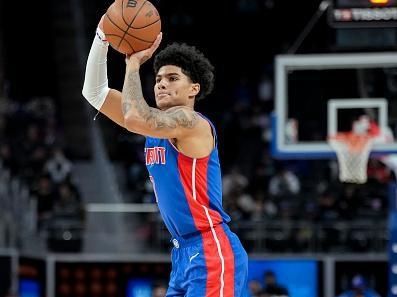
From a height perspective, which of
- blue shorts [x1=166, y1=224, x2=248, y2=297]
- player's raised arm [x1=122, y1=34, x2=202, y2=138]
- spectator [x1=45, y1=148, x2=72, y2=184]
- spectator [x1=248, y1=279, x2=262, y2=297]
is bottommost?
spectator [x1=248, y1=279, x2=262, y2=297]

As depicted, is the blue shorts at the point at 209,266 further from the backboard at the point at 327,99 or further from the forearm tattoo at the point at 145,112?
the backboard at the point at 327,99

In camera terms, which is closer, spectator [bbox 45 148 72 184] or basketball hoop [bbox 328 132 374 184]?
basketball hoop [bbox 328 132 374 184]

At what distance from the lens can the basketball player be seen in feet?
18.8

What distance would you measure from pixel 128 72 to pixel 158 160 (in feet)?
1.61

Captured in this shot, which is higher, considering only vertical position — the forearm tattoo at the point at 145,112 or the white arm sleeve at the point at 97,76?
the white arm sleeve at the point at 97,76

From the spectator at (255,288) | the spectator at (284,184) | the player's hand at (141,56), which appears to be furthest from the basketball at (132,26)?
the spectator at (284,184)

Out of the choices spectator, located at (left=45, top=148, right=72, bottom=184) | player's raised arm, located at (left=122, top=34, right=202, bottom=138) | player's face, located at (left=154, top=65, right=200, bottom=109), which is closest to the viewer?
player's raised arm, located at (left=122, top=34, right=202, bottom=138)

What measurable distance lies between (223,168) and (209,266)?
46.0 ft

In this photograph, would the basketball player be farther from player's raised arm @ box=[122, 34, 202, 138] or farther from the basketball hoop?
the basketball hoop

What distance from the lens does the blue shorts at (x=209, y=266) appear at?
5727 mm

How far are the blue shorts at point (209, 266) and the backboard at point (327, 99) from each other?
6.84 metres

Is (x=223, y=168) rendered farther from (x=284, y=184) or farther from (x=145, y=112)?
(x=145, y=112)

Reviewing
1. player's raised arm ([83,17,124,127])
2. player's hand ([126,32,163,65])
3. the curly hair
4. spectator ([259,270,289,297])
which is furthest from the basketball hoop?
player's hand ([126,32,163,65])

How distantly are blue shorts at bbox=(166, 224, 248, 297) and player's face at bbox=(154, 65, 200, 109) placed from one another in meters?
0.70
